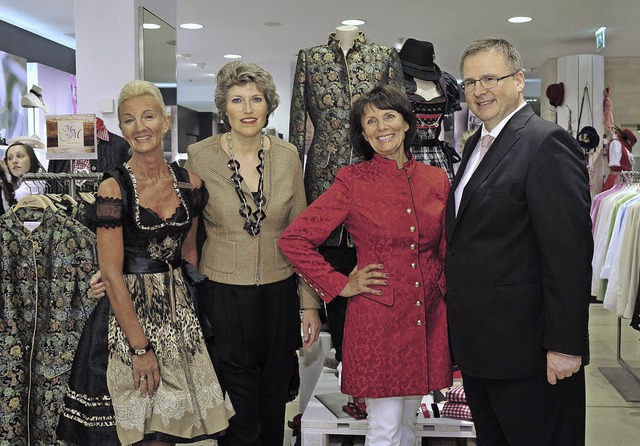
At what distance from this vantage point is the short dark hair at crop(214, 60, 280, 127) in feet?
8.15

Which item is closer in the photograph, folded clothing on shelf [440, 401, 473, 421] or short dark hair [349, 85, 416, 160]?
short dark hair [349, 85, 416, 160]

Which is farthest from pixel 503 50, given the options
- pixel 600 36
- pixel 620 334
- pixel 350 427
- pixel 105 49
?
pixel 600 36

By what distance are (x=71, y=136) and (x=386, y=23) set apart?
6.21 metres

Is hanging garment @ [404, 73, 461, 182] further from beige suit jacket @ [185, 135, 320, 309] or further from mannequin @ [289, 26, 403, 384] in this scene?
beige suit jacket @ [185, 135, 320, 309]

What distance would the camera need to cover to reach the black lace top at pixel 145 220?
2148 mm

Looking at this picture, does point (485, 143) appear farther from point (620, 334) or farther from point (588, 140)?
point (588, 140)

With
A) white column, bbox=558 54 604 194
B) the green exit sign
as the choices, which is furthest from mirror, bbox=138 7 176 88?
white column, bbox=558 54 604 194

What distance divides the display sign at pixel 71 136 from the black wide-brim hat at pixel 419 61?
133 cm

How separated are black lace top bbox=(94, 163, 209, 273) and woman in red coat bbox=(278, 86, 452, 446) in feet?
1.17

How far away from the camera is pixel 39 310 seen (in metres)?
2.61

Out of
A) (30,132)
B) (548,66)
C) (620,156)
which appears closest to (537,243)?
(620,156)

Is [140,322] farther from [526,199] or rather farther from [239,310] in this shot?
[526,199]

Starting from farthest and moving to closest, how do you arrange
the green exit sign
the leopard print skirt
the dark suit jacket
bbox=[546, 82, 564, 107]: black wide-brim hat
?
bbox=[546, 82, 564, 107]: black wide-brim hat → the green exit sign → the leopard print skirt → the dark suit jacket

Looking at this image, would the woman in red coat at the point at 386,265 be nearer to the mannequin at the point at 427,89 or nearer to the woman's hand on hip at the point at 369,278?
the woman's hand on hip at the point at 369,278
